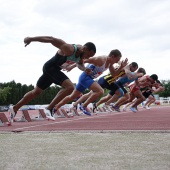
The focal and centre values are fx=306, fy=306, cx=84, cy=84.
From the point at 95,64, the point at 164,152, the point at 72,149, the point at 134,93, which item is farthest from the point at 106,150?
the point at 134,93

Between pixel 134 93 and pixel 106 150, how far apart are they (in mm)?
8916

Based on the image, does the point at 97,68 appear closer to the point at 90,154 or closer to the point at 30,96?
the point at 30,96

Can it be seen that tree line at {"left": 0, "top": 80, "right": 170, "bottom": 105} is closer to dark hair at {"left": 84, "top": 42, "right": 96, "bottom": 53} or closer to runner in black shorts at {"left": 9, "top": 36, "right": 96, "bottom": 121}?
runner in black shorts at {"left": 9, "top": 36, "right": 96, "bottom": 121}

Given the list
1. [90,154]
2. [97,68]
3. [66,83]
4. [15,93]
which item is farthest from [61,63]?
[15,93]

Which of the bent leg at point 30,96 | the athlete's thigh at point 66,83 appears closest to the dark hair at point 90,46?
the athlete's thigh at point 66,83

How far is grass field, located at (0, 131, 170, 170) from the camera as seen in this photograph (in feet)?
6.37

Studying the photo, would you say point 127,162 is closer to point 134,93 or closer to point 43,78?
point 43,78

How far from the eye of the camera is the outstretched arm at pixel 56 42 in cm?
496

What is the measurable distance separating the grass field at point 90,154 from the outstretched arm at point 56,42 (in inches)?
87.9

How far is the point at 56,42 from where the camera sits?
17.2 ft

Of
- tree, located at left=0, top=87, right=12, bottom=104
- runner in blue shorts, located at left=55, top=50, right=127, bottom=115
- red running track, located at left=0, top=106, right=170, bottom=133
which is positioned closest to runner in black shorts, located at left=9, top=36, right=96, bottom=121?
red running track, located at left=0, top=106, right=170, bottom=133

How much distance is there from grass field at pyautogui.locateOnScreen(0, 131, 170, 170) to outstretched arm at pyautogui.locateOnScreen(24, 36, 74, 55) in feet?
7.33

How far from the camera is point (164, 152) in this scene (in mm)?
2355

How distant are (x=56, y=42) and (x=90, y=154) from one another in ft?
10.5
